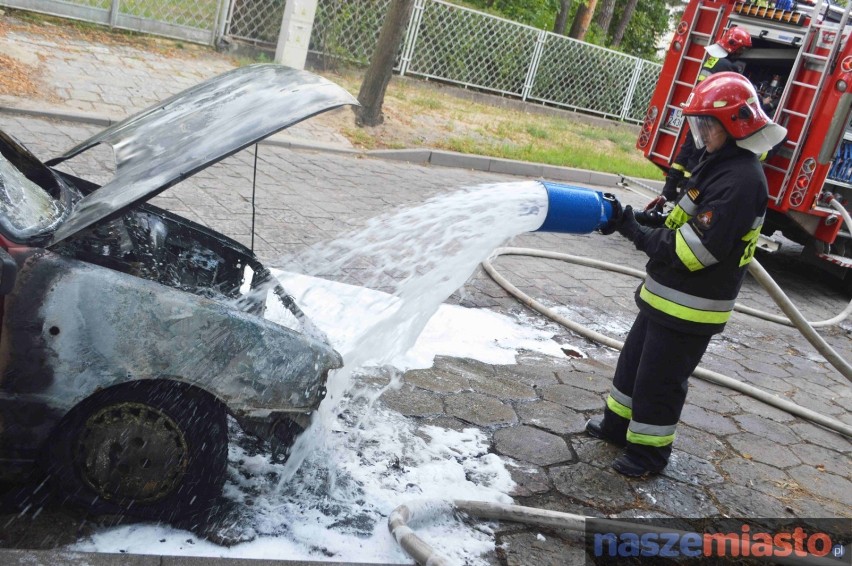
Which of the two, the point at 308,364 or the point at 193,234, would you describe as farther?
the point at 193,234

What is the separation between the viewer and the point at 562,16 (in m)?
20.5

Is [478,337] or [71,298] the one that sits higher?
[71,298]

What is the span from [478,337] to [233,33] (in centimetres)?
944

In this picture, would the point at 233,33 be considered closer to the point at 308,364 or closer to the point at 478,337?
the point at 478,337

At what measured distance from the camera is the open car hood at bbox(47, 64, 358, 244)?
9.46 feet

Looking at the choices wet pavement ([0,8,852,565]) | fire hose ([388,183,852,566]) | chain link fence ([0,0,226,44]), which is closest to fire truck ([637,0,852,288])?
wet pavement ([0,8,852,565])

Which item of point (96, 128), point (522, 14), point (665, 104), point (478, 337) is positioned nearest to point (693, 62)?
point (665, 104)

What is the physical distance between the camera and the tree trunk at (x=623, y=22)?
74.1ft

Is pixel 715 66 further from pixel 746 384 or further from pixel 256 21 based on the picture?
pixel 256 21

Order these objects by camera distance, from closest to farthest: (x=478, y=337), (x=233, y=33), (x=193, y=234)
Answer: (x=193, y=234), (x=478, y=337), (x=233, y=33)

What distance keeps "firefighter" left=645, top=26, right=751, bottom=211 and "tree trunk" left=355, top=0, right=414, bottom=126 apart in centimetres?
419

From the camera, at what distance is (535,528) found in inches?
142

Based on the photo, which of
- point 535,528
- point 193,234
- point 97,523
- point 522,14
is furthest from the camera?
point 522,14

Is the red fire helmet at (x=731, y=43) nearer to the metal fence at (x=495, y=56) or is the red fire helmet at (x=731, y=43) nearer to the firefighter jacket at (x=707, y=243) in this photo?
the firefighter jacket at (x=707, y=243)
